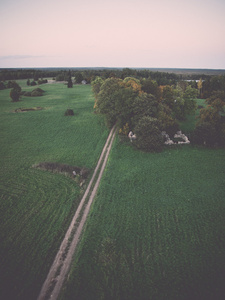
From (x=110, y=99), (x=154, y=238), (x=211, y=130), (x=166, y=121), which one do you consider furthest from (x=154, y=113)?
(x=154, y=238)

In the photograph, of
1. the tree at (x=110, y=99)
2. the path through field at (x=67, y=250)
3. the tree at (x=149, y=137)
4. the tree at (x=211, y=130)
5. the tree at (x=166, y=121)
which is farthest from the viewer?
the tree at (x=110, y=99)

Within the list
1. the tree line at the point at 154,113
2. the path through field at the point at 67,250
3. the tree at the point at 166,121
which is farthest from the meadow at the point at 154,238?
the tree at the point at 166,121

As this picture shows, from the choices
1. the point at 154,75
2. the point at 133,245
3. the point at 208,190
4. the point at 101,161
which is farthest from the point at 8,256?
the point at 154,75

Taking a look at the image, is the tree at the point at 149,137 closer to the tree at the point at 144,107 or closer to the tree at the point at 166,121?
the tree at the point at 166,121

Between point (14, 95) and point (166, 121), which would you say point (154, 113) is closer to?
point (166, 121)

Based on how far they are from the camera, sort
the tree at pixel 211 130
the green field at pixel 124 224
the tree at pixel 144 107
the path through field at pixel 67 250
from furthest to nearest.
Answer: the tree at pixel 144 107 < the tree at pixel 211 130 < the green field at pixel 124 224 < the path through field at pixel 67 250

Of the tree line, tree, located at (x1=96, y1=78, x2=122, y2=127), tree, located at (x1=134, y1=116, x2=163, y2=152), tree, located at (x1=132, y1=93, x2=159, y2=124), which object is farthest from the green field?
tree, located at (x1=96, y1=78, x2=122, y2=127)
